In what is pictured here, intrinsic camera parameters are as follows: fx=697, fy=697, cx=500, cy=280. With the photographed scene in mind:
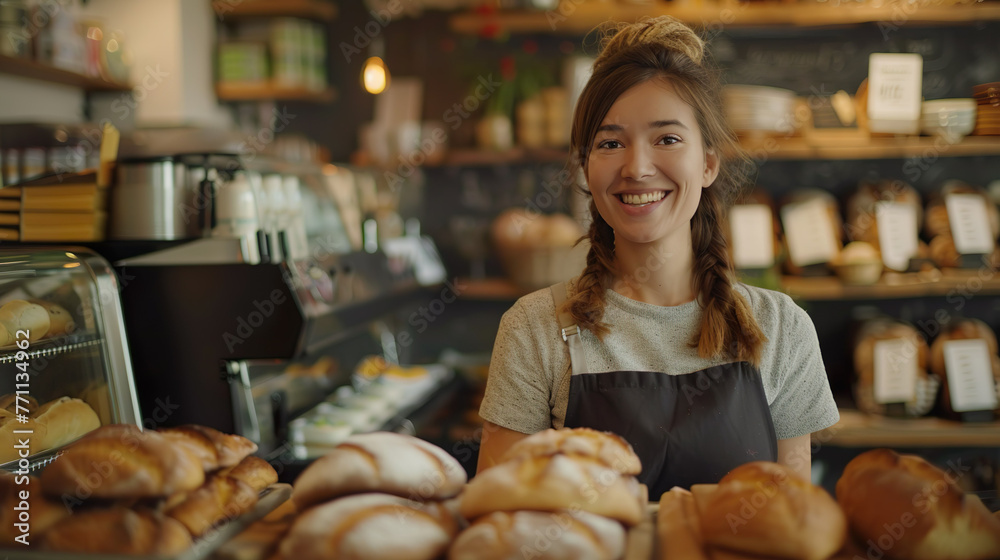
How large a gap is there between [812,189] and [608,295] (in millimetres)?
2399

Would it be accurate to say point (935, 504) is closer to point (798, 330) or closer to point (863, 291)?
point (798, 330)

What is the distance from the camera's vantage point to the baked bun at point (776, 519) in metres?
0.58

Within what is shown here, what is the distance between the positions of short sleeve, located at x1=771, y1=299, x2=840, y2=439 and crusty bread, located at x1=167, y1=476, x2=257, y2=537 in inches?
37.9

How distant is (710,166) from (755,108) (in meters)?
1.77

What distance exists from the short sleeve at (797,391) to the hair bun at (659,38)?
532mm

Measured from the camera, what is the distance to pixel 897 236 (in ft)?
9.75

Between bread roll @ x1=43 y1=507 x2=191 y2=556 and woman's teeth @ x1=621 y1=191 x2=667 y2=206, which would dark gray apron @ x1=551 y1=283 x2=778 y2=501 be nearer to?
woman's teeth @ x1=621 y1=191 x2=667 y2=206

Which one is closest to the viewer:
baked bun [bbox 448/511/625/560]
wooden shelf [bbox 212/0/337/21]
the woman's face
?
baked bun [bbox 448/511/625/560]

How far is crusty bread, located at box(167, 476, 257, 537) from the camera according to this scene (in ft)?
2.05

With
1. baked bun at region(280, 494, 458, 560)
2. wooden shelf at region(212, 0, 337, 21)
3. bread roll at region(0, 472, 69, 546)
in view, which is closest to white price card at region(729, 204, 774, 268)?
wooden shelf at region(212, 0, 337, 21)

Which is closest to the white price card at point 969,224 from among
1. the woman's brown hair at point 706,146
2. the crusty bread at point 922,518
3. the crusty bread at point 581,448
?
the woman's brown hair at point 706,146

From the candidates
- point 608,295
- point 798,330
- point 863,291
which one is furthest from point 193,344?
point 863,291

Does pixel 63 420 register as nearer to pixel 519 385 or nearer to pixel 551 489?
pixel 519 385

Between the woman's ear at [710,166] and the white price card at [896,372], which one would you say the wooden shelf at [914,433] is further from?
the woman's ear at [710,166]
